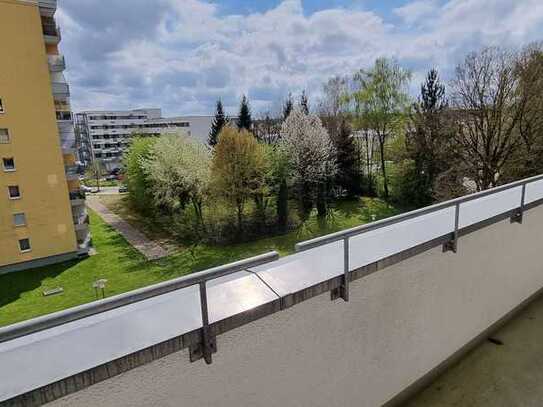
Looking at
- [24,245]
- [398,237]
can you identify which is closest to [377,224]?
[398,237]

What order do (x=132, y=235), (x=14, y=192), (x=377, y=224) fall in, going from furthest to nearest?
(x=132, y=235) < (x=14, y=192) < (x=377, y=224)

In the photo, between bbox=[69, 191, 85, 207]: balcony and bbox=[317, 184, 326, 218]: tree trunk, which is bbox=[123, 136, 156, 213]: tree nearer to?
bbox=[69, 191, 85, 207]: balcony

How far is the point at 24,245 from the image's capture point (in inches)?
628

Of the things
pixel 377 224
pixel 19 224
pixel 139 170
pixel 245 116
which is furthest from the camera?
pixel 245 116

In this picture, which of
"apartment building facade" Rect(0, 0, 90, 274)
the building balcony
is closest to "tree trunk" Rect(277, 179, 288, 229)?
"apartment building facade" Rect(0, 0, 90, 274)

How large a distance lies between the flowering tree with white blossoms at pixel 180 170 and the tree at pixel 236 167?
2.98 ft

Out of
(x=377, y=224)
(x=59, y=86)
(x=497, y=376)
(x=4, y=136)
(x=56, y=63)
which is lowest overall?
(x=497, y=376)

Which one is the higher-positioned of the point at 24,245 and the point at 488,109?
the point at 488,109

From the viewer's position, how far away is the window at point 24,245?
625 inches

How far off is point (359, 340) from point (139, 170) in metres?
21.5

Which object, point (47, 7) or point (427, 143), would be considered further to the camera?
point (427, 143)

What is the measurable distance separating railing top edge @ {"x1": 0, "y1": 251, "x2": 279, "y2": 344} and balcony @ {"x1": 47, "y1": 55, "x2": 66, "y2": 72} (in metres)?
17.9

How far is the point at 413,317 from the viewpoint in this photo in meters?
3.82

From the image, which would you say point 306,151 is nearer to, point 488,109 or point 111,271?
point 488,109
